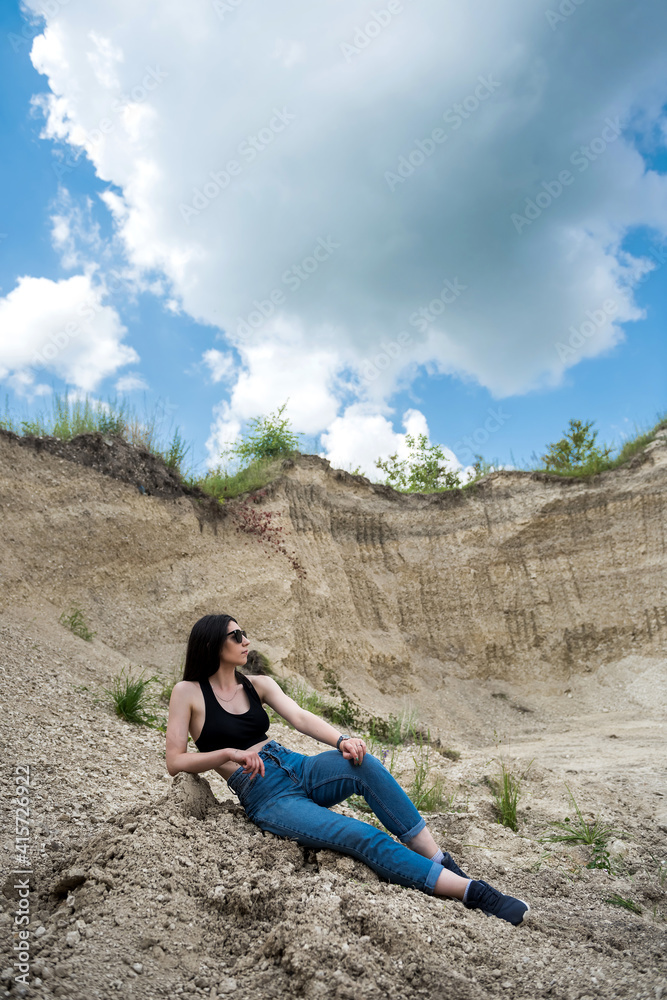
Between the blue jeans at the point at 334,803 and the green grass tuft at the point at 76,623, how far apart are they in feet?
18.9

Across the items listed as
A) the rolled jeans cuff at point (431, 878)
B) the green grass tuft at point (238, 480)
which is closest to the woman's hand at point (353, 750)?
the rolled jeans cuff at point (431, 878)

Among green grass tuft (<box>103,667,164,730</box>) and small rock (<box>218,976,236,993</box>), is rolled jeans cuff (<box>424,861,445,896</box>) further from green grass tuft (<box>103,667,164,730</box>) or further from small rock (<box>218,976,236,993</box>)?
green grass tuft (<box>103,667,164,730</box>)

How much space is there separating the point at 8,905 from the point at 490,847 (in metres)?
2.86

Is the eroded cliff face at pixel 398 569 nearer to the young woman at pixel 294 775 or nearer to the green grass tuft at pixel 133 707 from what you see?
the green grass tuft at pixel 133 707

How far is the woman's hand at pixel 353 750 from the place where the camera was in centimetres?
296

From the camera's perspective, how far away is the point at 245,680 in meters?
3.41

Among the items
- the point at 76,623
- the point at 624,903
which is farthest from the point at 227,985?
the point at 76,623

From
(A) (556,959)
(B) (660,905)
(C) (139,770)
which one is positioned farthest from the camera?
(C) (139,770)

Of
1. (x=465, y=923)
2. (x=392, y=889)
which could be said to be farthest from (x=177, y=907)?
(x=465, y=923)

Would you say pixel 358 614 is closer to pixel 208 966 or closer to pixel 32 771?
pixel 32 771

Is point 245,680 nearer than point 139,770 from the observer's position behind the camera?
Yes

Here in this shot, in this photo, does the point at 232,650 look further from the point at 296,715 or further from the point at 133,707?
the point at 133,707

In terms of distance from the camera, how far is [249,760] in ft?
9.69

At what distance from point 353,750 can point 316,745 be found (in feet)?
15.0
